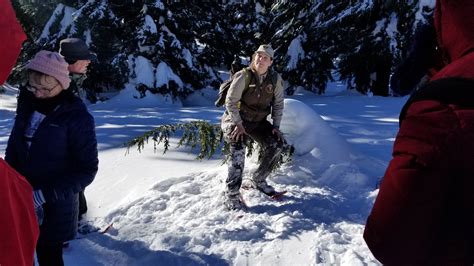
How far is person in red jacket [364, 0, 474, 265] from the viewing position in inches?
41.4

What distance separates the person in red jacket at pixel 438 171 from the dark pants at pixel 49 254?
2.59 m

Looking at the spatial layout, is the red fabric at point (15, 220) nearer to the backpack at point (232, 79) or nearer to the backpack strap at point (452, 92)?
the backpack strap at point (452, 92)

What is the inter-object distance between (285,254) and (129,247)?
1486 mm

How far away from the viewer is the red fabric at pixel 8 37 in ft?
3.55

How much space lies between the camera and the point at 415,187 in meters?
1.10

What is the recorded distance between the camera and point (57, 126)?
9.37ft

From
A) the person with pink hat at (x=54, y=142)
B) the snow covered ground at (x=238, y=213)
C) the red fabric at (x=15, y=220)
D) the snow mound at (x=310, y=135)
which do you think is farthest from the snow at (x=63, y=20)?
the red fabric at (x=15, y=220)

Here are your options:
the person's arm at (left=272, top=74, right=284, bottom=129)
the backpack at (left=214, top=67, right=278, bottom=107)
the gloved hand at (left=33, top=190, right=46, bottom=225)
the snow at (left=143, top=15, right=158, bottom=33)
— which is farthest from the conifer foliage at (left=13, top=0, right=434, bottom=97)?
the gloved hand at (left=33, top=190, right=46, bottom=225)

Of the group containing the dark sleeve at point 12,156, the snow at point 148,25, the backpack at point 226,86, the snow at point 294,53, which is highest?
the snow at point 148,25

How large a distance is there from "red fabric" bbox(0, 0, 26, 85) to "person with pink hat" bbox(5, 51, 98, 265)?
1.75 m

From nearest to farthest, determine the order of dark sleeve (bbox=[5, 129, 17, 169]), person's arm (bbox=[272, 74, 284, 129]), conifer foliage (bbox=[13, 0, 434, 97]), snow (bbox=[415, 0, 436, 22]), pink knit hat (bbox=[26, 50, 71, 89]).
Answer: pink knit hat (bbox=[26, 50, 71, 89])
dark sleeve (bbox=[5, 129, 17, 169])
person's arm (bbox=[272, 74, 284, 129])
snow (bbox=[415, 0, 436, 22])
conifer foliage (bbox=[13, 0, 434, 97])

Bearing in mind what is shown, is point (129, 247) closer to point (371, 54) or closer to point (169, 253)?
point (169, 253)

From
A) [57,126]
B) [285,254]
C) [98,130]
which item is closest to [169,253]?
[285,254]

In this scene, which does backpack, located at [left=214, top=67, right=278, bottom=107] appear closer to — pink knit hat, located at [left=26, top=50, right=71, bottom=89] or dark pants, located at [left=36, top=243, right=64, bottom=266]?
pink knit hat, located at [left=26, top=50, right=71, bottom=89]
